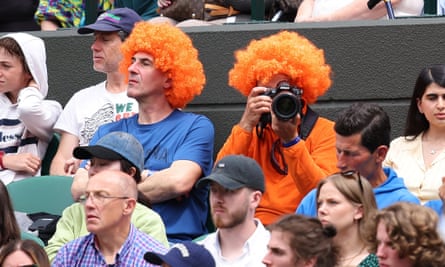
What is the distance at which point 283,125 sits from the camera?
684 cm

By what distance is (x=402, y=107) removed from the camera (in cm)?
822

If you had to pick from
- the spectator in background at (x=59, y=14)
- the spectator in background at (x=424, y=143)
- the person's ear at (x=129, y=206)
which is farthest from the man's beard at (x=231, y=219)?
the spectator in background at (x=59, y=14)

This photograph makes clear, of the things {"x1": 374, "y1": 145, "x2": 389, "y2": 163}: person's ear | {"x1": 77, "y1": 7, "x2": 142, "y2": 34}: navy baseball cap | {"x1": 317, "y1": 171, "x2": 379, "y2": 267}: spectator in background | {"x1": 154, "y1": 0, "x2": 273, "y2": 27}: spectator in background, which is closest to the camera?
{"x1": 317, "y1": 171, "x2": 379, "y2": 267}: spectator in background

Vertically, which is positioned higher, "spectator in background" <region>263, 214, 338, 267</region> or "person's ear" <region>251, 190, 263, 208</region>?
"spectator in background" <region>263, 214, 338, 267</region>

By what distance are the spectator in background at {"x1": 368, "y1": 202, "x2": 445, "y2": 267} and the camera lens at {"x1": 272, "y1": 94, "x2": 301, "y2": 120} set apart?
1.28 m

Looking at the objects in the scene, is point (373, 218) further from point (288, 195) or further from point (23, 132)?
point (23, 132)

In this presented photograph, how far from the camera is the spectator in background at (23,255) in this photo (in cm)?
595

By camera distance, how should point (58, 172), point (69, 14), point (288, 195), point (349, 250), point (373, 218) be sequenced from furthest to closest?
point (69, 14)
point (58, 172)
point (288, 195)
point (349, 250)
point (373, 218)

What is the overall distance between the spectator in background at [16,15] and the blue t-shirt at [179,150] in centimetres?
196

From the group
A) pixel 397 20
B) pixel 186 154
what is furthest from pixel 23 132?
pixel 397 20

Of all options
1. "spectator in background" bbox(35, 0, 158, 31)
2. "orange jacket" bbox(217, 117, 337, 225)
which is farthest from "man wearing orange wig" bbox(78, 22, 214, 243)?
"spectator in background" bbox(35, 0, 158, 31)

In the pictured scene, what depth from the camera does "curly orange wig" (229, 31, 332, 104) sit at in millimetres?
7363

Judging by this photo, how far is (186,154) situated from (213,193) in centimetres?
89

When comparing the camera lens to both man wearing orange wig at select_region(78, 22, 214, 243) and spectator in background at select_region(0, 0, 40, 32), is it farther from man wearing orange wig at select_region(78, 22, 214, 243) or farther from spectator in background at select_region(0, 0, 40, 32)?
spectator in background at select_region(0, 0, 40, 32)
